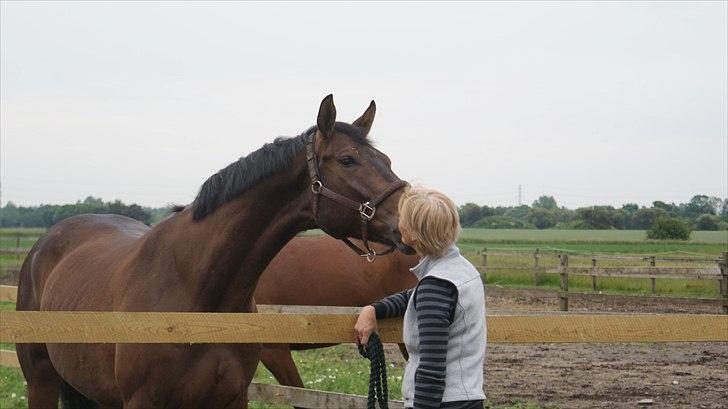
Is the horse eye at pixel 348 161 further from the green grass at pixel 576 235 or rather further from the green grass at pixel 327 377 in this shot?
the green grass at pixel 576 235

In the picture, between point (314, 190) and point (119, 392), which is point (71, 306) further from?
point (314, 190)

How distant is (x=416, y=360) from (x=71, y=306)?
2940 mm

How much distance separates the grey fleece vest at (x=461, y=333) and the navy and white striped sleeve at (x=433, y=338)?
0.17 feet

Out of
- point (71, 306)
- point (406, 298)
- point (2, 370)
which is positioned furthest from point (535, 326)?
point (2, 370)

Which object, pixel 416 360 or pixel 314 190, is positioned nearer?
pixel 416 360

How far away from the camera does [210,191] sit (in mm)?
4281

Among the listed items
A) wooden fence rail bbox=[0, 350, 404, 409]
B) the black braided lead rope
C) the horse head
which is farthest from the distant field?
the black braided lead rope

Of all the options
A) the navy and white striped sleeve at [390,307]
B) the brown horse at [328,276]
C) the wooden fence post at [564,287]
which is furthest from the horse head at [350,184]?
the wooden fence post at [564,287]

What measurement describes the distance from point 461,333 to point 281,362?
4.29 metres

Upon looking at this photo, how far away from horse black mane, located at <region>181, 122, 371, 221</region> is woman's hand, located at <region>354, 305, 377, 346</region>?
1.05 meters

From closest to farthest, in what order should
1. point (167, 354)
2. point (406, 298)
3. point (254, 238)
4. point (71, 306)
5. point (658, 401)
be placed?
point (406, 298)
point (167, 354)
point (254, 238)
point (71, 306)
point (658, 401)

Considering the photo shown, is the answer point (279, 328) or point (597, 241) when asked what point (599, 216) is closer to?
point (597, 241)

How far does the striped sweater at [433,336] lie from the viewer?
8.71ft

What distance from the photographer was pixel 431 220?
2729 mm
